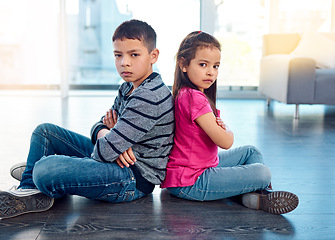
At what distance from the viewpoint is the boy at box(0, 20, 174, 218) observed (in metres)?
1.40

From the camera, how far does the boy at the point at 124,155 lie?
140 centimetres

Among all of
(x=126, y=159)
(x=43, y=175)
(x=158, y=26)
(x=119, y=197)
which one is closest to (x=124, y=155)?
(x=126, y=159)

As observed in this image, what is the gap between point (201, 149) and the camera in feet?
4.99

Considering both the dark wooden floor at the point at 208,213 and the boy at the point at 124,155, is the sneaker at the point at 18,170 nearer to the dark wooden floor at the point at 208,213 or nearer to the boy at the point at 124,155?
the dark wooden floor at the point at 208,213

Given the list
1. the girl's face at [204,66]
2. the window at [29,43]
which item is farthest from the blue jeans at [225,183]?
the window at [29,43]

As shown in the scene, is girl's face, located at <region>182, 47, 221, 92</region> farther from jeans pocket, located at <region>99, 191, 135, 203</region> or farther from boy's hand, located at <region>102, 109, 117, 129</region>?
jeans pocket, located at <region>99, 191, 135, 203</region>

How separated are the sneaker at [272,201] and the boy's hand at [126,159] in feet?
1.38

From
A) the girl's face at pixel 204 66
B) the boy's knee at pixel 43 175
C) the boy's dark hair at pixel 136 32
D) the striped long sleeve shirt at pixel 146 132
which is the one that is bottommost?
the boy's knee at pixel 43 175

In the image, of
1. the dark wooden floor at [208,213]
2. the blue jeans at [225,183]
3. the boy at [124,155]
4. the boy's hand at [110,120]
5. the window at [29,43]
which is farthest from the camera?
A: the window at [29,43]

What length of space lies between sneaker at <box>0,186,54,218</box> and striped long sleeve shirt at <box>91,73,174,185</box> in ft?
0.72

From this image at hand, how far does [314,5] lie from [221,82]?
140cm

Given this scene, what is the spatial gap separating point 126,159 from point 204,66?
418 mm

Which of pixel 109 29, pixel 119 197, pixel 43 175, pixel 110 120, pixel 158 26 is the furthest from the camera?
pixel 109 29

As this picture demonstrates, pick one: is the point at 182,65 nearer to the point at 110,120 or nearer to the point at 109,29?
the point at 110,120
